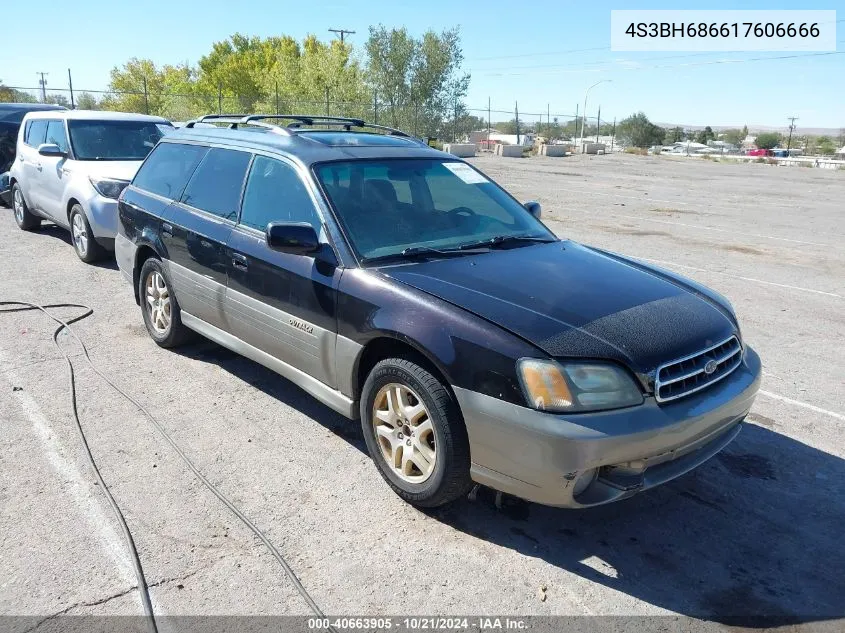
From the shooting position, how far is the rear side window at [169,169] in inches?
211

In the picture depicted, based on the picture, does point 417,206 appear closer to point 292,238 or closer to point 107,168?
point 292,238

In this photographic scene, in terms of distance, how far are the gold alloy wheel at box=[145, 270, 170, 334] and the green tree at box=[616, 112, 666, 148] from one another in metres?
83.7

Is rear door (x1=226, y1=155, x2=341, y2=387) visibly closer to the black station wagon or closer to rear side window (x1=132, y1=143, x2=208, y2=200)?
the black station wagon

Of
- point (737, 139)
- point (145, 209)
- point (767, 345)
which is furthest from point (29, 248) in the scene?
point (737, 139)

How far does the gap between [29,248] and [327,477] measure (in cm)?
795

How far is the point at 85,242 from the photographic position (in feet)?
28.6

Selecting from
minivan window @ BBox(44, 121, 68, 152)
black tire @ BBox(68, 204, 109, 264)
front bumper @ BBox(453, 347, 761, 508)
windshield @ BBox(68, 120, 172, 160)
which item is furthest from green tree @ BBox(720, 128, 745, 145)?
front bumper @ BBox(453, 347, 761, 508)

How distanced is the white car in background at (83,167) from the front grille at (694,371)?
23.7 feet

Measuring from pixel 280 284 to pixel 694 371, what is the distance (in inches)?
92.6

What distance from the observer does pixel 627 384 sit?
3021 mm

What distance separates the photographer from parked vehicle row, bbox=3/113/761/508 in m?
3.01

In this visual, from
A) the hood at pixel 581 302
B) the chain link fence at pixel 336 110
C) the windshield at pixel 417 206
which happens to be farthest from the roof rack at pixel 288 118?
the chain link fence at pixel 336 110

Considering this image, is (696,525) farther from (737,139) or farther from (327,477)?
(737,139)

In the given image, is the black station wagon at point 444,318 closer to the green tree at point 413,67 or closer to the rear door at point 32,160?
the rear door at point 32,160
